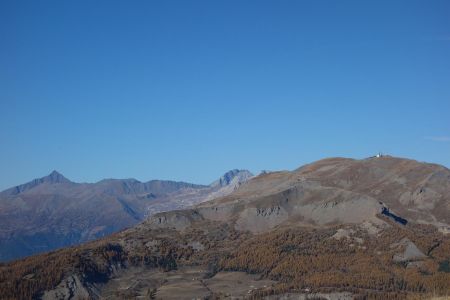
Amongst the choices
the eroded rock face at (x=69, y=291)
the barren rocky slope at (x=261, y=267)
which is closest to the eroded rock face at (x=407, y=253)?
the barren rocky slope at (x=261, y=267)

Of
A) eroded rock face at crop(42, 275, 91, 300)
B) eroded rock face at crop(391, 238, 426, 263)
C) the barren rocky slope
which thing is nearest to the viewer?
eroded rock face at crop(42, 275, 91, 300)

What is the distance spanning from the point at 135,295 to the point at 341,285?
169 ft

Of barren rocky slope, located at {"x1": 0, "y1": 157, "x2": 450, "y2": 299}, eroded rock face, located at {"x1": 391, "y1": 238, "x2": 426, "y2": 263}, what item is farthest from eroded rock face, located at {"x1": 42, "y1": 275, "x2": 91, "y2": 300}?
eroded rock face, located at {"x1": 391, "y1": 238, "x2": 426, "y2": 263}

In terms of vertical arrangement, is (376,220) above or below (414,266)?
above

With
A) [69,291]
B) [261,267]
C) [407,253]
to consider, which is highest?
[407,253]

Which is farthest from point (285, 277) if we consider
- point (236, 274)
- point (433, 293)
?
point (433, 293)

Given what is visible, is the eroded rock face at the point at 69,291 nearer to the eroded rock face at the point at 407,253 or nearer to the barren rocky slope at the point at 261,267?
the barren rocky slope at the point at 261,267

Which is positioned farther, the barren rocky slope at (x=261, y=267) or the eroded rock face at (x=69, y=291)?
the barren rocky slope at (x=261, y=267)

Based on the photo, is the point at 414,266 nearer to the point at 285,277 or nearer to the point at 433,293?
the point at 433,293

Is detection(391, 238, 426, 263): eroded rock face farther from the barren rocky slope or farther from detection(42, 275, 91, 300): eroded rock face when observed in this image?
detection(42, 275, 91, 300): eroded rock face

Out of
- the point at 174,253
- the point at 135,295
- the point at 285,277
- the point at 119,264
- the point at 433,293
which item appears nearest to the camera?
the point at 433,293

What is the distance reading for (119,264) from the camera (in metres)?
177

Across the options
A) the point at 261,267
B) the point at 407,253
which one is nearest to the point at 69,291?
the point at 261,267

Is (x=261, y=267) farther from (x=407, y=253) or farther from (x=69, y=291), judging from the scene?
(x=69, y=291)
